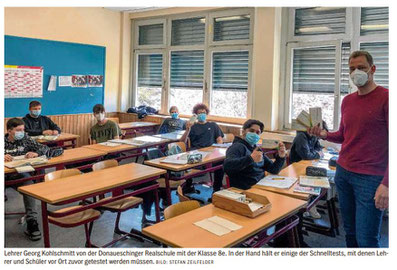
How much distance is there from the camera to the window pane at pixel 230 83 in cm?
561

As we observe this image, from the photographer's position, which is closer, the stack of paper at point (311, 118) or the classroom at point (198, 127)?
the classroom at point (198, 127)

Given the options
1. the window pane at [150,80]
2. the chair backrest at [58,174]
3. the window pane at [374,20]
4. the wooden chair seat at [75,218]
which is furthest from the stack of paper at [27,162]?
the window pane at [374,20]

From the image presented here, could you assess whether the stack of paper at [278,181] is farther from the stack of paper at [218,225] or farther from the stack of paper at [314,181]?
the stack of paper at [218,225]

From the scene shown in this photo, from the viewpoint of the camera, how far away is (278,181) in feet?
8.64

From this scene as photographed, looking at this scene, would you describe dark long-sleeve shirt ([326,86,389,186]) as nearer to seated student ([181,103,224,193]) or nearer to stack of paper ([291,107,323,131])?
stack of paper ([291,107,323,131])

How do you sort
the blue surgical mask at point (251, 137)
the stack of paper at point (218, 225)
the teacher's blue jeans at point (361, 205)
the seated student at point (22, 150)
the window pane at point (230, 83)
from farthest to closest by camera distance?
the window pane at point (230, 83) → the seated student at point (22, 150) → the blue surgical mask at point (251, 137) → the teacher's blue jeans at point (361, 205) → the stack of paper at point (218, 225)

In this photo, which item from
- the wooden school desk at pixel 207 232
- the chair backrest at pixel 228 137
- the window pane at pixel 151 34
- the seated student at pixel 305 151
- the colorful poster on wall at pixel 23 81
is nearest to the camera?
the wooden school desk at pixel 207 232

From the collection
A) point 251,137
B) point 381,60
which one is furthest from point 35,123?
point 381,60

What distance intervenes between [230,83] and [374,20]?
2214 millimetres

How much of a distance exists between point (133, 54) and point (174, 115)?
2.27 m

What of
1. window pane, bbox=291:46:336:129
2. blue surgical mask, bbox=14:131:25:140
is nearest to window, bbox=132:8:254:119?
window pane, bbox=291:46:336:129

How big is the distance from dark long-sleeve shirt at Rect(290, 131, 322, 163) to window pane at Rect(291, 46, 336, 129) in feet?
3.46

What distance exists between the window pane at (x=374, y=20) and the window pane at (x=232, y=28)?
1.68 m

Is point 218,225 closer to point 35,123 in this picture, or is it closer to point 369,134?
point 369,134
